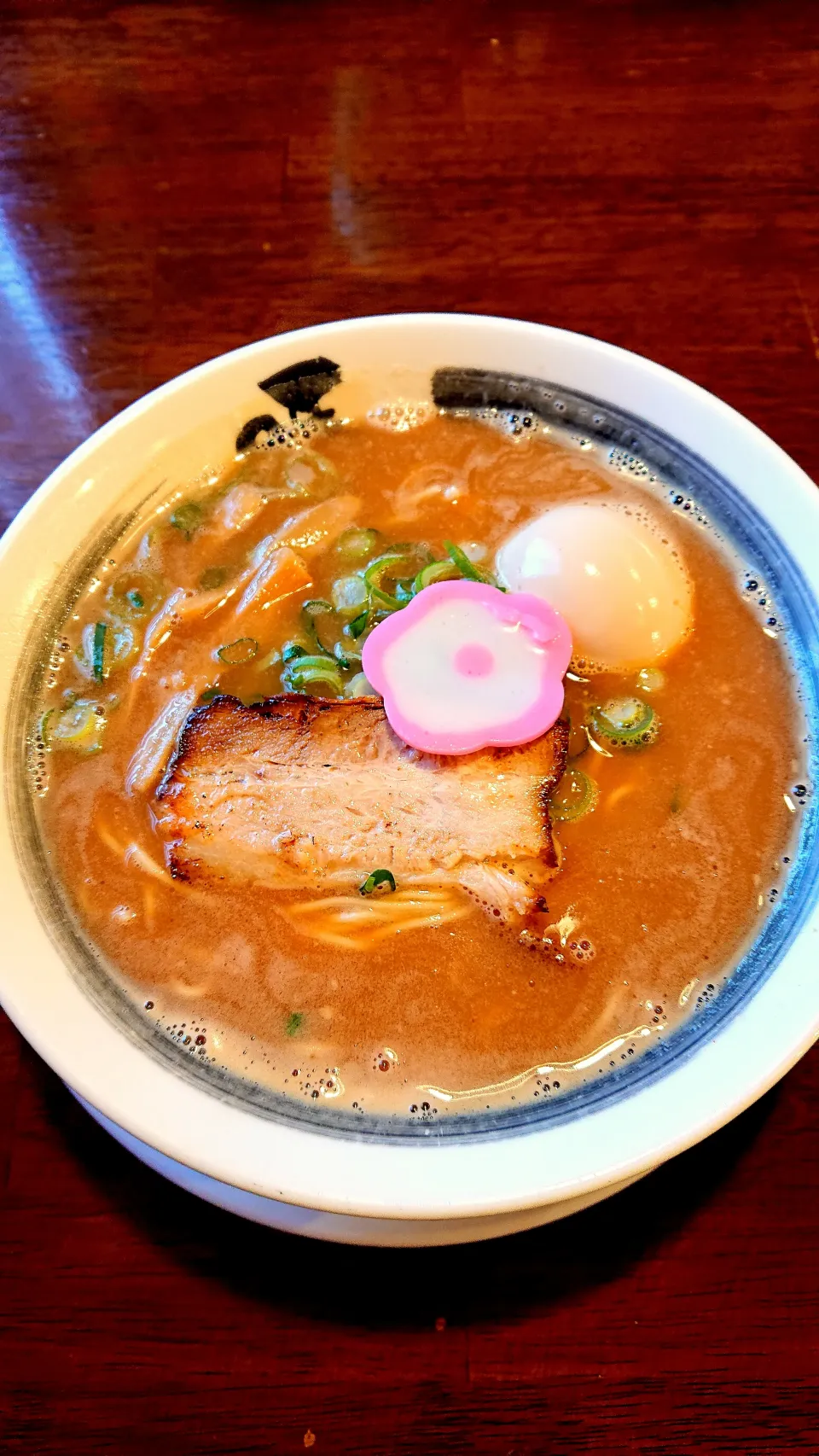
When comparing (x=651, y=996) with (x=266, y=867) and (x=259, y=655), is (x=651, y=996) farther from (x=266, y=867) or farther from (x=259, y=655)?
(x=259, y=655)

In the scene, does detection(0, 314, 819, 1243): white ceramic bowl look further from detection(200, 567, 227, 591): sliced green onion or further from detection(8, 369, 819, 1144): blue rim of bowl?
detection(200, 567, 227, 591): sliced green onion

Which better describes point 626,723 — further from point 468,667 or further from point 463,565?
point 463,565

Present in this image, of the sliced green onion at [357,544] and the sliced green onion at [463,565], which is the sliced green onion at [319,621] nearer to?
the sliced green onion at [357,544]

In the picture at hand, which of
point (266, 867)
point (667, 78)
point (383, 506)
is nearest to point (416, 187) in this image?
point (667, 78)

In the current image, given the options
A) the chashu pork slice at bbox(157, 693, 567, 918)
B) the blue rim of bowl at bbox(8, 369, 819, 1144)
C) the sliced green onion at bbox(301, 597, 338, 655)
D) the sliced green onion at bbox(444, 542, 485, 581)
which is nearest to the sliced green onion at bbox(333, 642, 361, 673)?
the sliced green onion at bbox(301, 597, 338, 655)

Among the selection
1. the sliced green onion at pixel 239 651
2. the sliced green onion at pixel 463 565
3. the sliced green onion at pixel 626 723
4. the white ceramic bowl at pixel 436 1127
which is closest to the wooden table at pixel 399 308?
the white ceramic bowl at pixel 436 1127

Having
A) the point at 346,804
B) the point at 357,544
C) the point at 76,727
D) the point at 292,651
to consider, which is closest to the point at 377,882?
the point at 346,804
